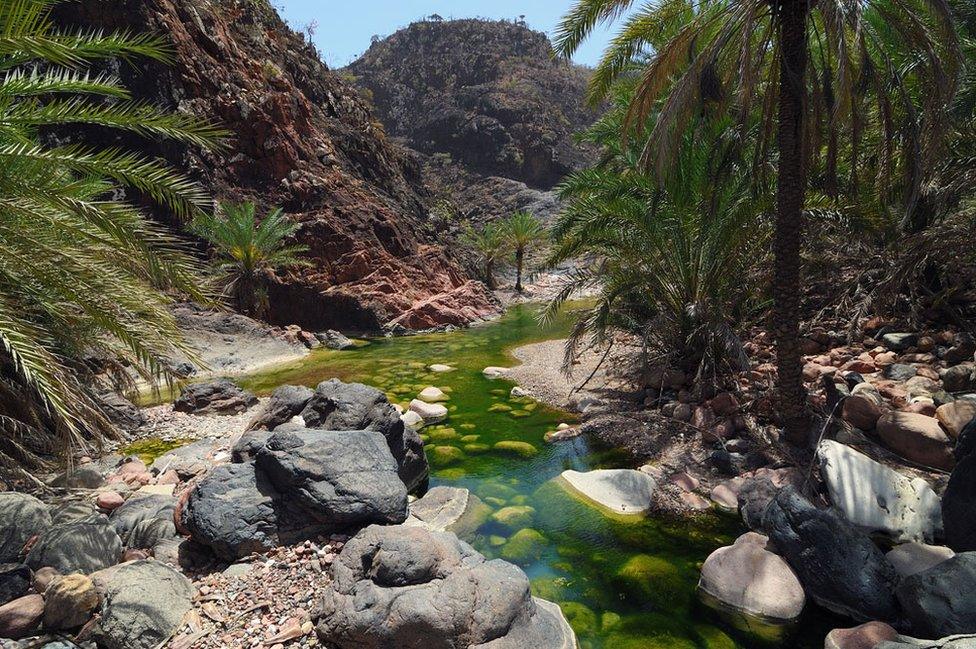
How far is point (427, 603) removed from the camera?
11.0 feet

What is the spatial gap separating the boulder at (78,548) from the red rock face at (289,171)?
1749cm

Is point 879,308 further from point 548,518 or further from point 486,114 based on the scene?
point 486,114

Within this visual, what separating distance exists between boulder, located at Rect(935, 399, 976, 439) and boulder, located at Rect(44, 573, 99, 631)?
748 centimetres

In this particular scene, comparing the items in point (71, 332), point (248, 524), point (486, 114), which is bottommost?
point (248, 524)

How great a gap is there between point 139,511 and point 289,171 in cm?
2051

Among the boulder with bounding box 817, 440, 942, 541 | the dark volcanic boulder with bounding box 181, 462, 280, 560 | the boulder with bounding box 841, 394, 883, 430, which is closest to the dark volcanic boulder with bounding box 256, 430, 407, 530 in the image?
the dark volcanic boulder with bounding box 181, 462, 280, 560

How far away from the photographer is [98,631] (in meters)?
3.19

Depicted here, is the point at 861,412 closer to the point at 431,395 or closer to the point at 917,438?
the point at 917,438

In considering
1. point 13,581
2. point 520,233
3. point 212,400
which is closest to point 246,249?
point 212,400

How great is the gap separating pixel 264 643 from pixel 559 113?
69009 mm

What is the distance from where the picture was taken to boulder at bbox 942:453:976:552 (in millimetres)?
3834

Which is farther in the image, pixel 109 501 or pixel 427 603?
pixel 109 501

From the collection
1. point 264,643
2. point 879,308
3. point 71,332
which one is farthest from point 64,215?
point 879,308

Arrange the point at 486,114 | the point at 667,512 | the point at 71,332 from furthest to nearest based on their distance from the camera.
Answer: the point at 486,114, the point at 667,512, the point at 71,332
